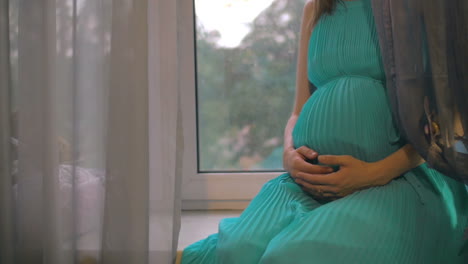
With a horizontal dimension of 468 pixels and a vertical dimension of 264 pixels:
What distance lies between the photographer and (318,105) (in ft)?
3.37

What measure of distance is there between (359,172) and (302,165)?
130mm

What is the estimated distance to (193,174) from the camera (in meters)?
1.54

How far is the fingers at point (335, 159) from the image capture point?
0.92 meters

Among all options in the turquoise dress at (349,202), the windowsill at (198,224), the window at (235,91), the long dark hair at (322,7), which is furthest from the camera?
the window at (235,91)

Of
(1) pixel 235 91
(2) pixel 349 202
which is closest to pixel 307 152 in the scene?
(2) pixel 349 202

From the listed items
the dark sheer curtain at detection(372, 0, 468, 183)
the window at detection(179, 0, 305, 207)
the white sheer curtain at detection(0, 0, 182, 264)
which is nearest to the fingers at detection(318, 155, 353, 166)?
the dark sheer curtain at detection(372, 0, 468, 183)

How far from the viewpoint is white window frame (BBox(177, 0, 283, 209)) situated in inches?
60.4

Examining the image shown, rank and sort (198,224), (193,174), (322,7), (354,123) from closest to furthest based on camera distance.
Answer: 1. (354,123)
2. (322,7)
3. (198,224)
4. (193,174)

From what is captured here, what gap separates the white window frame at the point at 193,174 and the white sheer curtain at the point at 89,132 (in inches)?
21.6

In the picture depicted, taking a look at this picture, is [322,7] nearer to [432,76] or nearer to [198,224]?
[432,76]

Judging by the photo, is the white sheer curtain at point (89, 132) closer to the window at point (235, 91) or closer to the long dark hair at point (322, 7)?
the long dark hair at point (322, 7)

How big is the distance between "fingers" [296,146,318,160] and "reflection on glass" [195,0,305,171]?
54cm

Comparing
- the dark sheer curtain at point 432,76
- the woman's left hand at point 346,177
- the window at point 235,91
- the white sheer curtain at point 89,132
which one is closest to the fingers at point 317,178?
the woman's left hand at point 346,177

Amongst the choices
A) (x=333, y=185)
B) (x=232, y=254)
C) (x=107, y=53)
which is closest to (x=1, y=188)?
(x=107, y=53)
